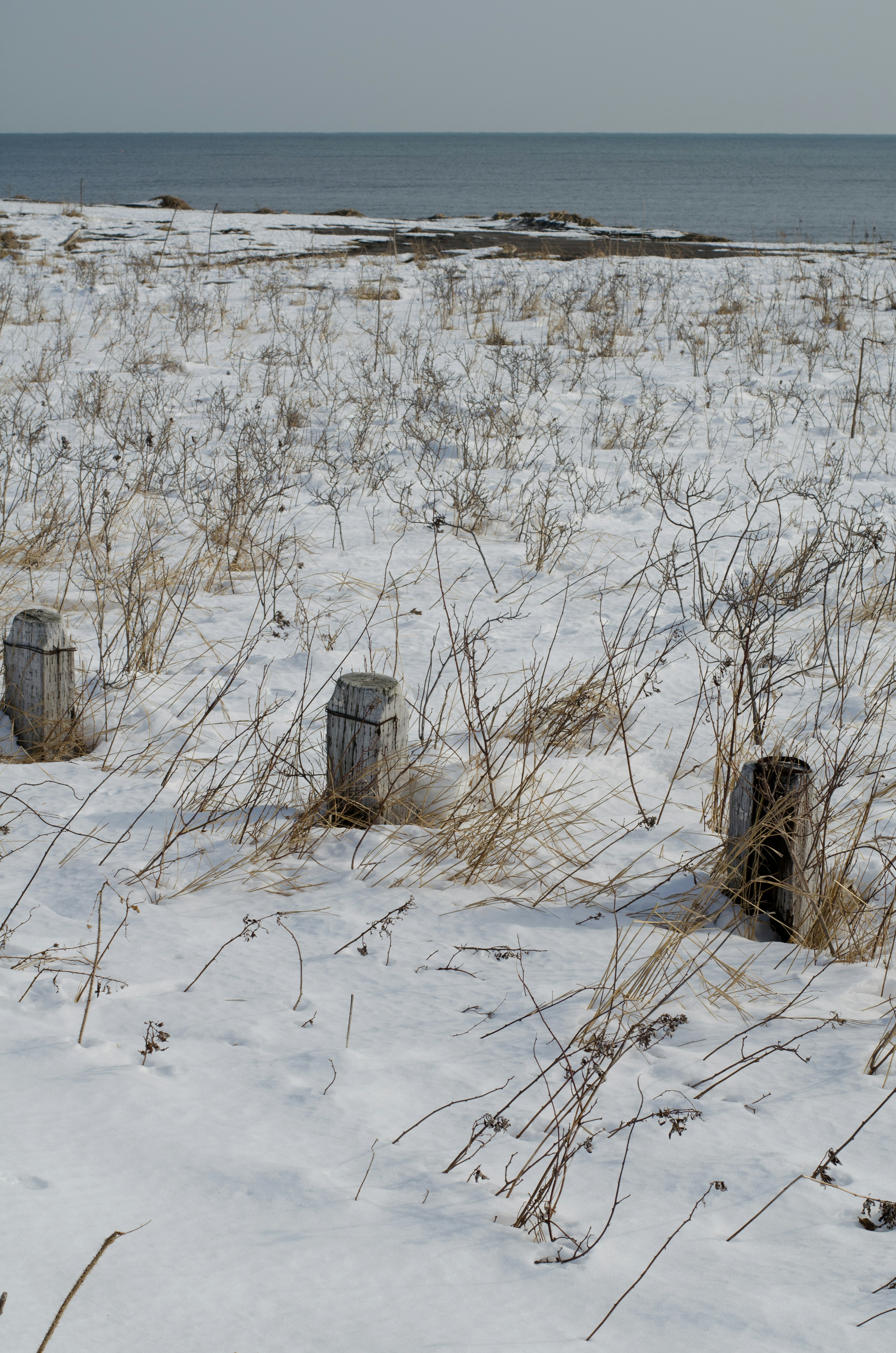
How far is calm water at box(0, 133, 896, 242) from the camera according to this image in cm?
2866

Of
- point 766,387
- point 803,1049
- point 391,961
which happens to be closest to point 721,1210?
point 803,1049

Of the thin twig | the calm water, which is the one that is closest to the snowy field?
the thin twig

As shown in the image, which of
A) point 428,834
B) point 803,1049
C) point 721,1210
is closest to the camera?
point 721,1210

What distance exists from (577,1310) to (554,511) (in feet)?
13.7

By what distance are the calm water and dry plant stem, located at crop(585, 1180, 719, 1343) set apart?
1025cm

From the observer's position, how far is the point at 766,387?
25.6 feet

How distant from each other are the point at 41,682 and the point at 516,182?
48747mm

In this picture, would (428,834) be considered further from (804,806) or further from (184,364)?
(184,364)

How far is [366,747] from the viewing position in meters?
2.51

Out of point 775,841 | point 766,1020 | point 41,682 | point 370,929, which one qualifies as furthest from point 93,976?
point 775,841

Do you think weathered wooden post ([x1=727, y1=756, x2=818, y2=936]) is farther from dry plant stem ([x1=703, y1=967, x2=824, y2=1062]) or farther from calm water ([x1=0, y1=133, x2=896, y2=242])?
calm water ([x1=0, y1=133, x2=896, y2=242])

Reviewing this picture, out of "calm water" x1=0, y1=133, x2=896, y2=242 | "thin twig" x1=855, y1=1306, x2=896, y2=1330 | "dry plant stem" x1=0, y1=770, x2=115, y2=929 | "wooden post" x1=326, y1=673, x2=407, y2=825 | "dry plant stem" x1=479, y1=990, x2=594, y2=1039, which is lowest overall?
"thin twig" x1=855, y1=1306, x2=896, y2=1330

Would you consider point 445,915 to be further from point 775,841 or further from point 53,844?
point 53,844

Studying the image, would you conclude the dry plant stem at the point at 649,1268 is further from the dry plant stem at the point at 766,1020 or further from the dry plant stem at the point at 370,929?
the dry plant stem at the point at 370,929
